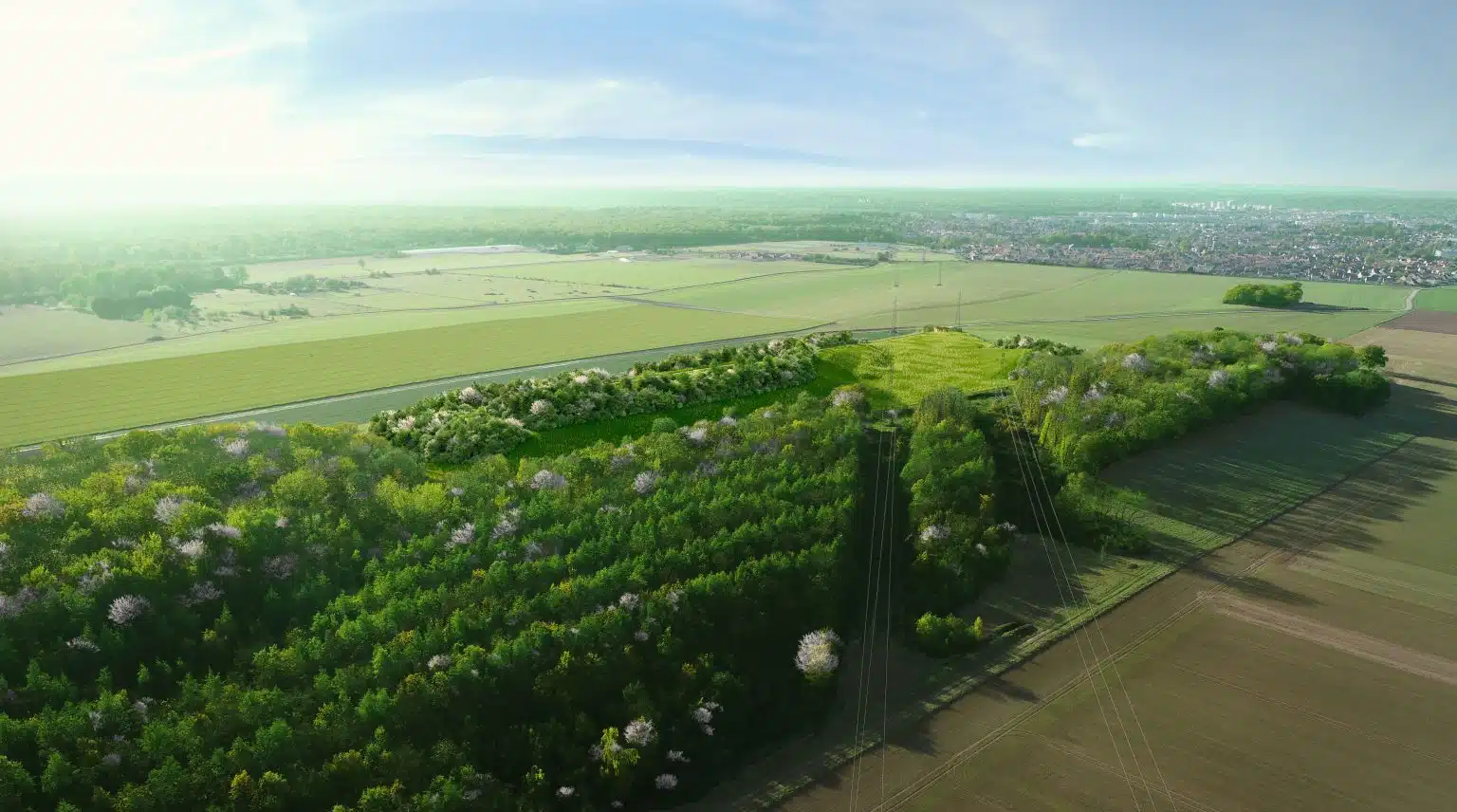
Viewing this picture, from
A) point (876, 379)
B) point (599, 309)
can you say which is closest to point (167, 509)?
point (876, 379)

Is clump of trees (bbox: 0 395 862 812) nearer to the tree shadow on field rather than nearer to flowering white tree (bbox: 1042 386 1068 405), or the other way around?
the tree shadow on field

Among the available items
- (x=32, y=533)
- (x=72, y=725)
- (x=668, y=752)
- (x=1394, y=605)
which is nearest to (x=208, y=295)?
(x=32, y=533)

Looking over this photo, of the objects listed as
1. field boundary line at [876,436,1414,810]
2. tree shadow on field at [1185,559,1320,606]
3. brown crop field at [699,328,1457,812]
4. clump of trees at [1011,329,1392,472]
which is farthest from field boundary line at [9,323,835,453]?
tree shadow on field at [1185,559,1320,606]

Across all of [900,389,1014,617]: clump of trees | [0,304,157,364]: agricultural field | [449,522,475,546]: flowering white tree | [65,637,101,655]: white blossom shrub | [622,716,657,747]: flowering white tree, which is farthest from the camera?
[0,304,157,364]: agricultural field

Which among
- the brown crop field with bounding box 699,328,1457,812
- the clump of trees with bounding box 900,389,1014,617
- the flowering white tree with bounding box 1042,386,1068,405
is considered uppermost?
the flowering white tree with bounding box 1042,386,1068,405

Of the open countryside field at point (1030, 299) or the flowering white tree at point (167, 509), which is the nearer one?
the flowering white tree at point (167, 509)

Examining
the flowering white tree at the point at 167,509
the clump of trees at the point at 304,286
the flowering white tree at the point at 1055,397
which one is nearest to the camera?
the flowering white tree at the point at 167,509

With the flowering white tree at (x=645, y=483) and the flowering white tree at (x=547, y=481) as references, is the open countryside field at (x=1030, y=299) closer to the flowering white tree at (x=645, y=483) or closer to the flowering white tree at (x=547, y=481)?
the flowering white tree at (x=645, y=483)

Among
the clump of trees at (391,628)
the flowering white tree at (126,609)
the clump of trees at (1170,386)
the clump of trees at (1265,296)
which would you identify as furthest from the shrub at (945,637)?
the clump of trees at (1265,296)
